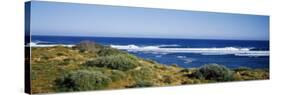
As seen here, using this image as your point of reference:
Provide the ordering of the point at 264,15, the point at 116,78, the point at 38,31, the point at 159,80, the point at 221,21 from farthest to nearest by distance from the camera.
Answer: the point at 264,15 < the point at 221,21 < the point at 159,80 < the point at 116,78 < the point at 38,31

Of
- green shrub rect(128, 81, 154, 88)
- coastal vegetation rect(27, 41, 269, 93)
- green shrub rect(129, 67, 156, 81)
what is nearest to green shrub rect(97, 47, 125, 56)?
coastal vegetation rect(27, 41, 269, 93)

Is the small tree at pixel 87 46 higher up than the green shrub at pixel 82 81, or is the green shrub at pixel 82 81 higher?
the small tree at pixel 87 46

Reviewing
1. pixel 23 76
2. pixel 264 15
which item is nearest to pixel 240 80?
pixel 264 15

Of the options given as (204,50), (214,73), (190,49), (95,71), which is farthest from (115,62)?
(214,73)

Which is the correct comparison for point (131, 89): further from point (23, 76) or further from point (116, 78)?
point (23, 76)

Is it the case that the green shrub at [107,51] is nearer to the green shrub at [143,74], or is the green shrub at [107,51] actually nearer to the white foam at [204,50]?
the white foam at [204,50]

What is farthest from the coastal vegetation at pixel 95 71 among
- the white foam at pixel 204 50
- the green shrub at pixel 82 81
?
the white foam at pixel 204 50

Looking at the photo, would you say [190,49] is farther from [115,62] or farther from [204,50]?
[115,62]
